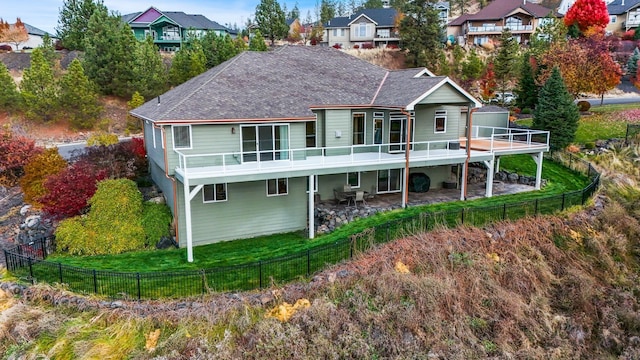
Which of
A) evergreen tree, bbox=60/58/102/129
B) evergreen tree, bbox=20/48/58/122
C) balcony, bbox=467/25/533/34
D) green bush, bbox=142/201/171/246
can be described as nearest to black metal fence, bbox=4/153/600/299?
green bush, bbox=142/201/171/246

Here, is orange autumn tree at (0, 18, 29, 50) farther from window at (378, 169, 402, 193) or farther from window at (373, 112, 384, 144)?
window at (378, 169, 402, 193)

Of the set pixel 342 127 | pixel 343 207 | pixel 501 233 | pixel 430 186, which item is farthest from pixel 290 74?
pixel 501 233

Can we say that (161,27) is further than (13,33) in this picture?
Yes

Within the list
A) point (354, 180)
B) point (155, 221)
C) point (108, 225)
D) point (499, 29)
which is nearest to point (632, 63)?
point (499, 29)

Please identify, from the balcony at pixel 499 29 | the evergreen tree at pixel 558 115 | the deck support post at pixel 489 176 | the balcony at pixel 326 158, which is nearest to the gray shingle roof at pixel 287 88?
the balcony at pixel 326 158

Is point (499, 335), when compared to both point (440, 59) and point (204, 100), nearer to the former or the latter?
point (204, 100)

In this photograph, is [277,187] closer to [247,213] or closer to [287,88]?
[247,213]
